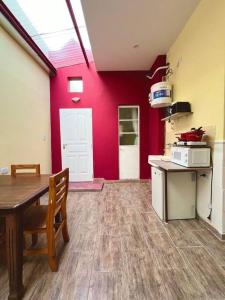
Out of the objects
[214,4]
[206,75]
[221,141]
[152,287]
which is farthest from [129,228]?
[214,4]

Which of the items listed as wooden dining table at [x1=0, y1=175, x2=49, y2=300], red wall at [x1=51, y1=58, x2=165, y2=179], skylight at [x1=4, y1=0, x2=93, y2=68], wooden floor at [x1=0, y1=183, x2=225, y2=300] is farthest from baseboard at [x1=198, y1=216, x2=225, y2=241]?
skylight at [x1=4, y1=0, x2=93, y2=68]

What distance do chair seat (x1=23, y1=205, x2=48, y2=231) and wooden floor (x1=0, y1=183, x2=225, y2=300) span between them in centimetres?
43

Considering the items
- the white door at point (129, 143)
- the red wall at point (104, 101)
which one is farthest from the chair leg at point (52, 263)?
the white door at point (129, 143)

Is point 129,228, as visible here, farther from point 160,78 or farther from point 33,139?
point 160,78

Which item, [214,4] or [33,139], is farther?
[33,139]

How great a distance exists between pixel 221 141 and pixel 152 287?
1.68 m

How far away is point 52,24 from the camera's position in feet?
11.5

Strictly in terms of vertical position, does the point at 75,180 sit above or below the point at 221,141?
below

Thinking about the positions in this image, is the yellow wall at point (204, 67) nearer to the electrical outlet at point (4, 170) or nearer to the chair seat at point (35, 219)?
the chair seat at point (35, 219)

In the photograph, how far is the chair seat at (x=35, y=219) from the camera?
171 centimetres

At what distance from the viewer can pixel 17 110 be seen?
11.3ft

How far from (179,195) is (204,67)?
Result: 1804 millimetres

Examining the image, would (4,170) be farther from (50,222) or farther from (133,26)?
(133,26)

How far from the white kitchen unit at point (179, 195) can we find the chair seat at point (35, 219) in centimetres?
164
